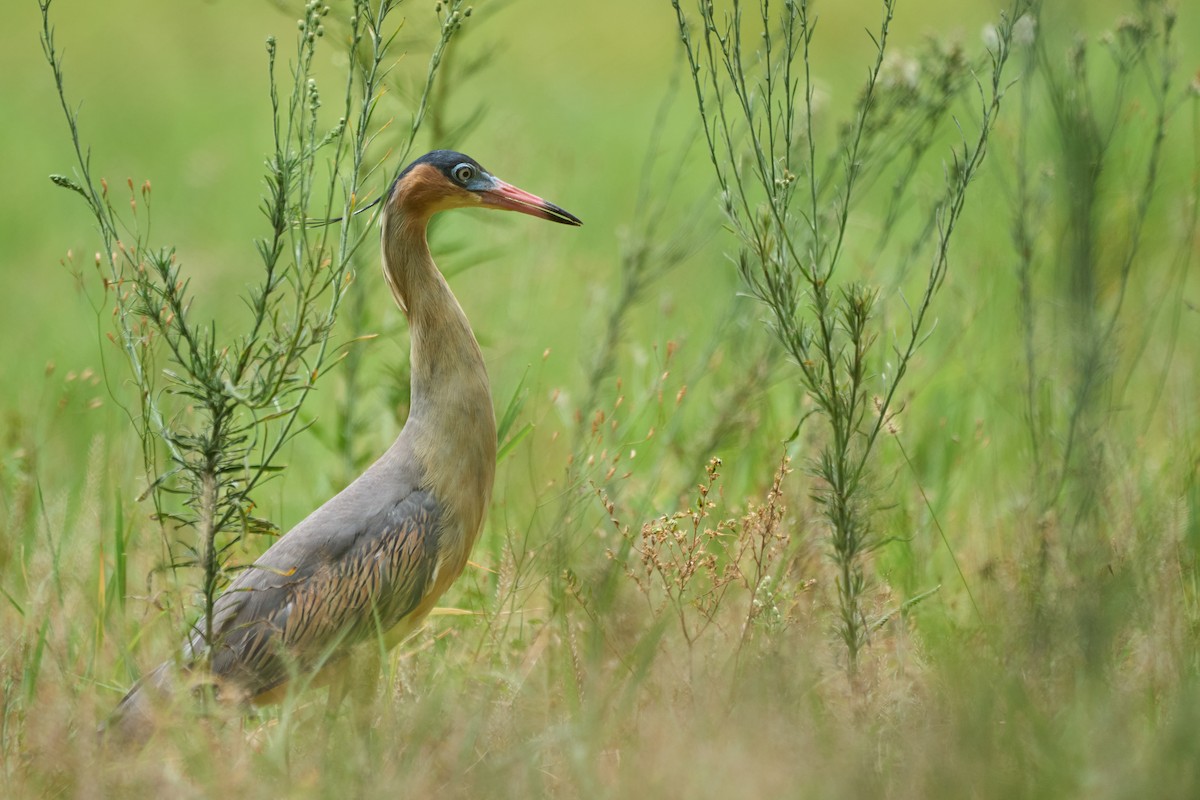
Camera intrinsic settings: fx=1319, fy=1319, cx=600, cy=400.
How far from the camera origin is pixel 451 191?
3936 mm

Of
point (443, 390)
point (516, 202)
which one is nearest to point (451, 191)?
point (516, 202)

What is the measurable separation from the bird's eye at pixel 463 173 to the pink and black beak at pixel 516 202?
0.05m

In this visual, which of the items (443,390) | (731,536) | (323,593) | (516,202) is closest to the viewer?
(323,593)

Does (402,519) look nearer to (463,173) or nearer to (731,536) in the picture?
(463,173)

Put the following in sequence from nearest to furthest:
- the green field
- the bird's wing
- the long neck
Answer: the green field
the bird's wing
the long neck

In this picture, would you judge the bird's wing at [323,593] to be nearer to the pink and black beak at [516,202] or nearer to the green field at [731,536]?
the green field at [731,536]

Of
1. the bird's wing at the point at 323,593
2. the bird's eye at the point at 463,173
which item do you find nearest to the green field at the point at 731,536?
the bird's wing at the point at 323,593

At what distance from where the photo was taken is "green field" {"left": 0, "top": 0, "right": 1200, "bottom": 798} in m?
2.80

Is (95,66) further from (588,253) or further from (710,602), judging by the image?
(710,602)

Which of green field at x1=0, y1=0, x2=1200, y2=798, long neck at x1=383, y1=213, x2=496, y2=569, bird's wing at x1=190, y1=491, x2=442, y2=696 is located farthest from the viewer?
long neck at x1=383, y1=213, x2=496, y2=569

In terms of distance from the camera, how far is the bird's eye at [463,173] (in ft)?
12.9

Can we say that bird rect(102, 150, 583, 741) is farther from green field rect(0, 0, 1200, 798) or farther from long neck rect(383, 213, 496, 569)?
green field rect(0, 0, 1200, 798)

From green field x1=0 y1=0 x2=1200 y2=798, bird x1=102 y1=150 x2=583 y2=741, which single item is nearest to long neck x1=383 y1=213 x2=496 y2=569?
bird x1=102 y1=150 x2=583 y2=741

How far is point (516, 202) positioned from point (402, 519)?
1011 mm
